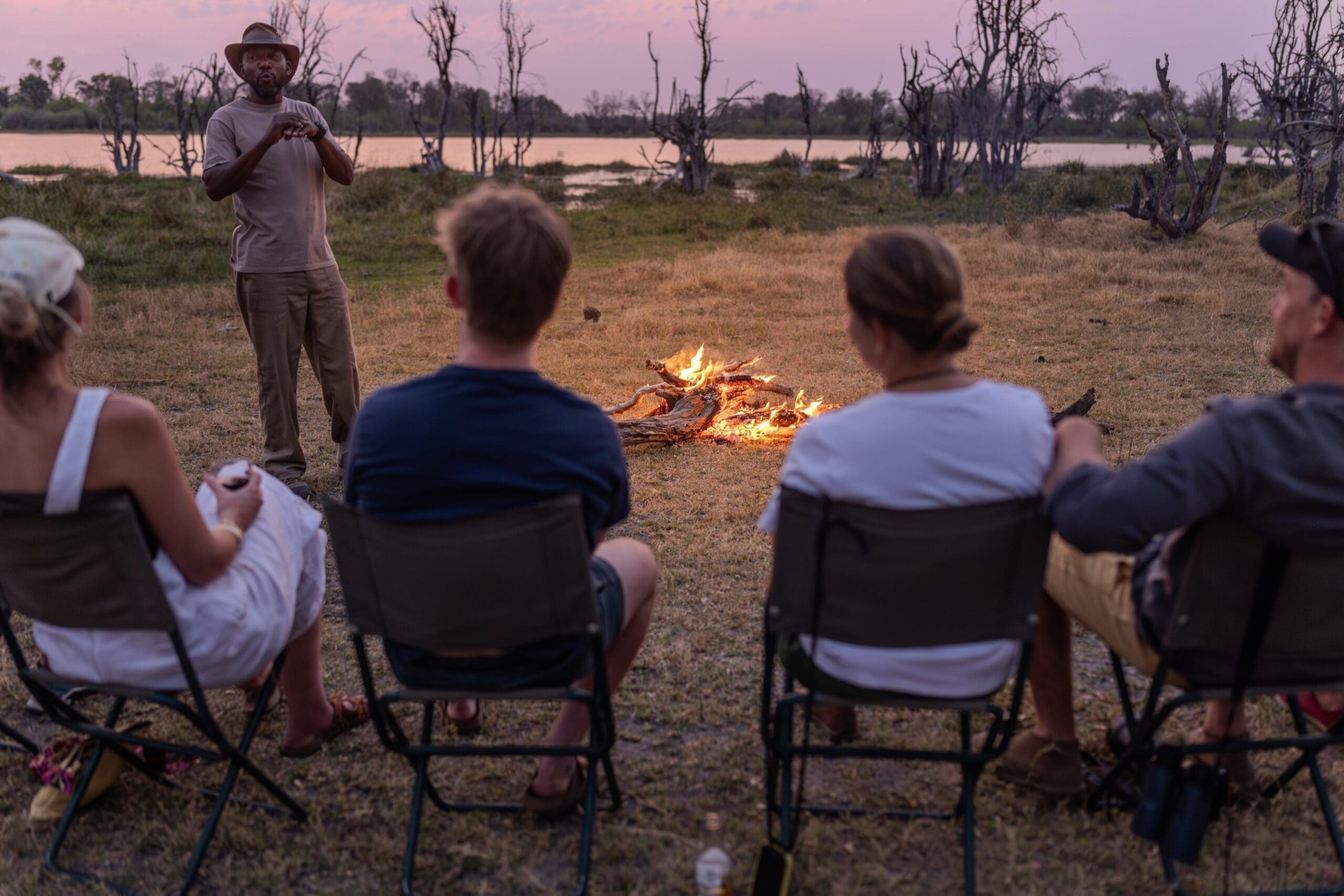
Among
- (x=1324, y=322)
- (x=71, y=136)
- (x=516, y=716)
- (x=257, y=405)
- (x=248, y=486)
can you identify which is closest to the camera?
(x=1324, y=322)

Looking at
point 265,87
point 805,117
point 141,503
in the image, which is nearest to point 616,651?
point 141,503

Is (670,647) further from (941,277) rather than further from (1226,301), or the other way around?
(1226,301)

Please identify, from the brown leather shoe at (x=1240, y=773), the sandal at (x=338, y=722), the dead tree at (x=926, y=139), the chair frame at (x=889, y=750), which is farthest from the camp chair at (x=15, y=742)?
the dead tree at (x=926, y=139)

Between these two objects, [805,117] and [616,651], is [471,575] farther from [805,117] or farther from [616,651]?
[805,117]

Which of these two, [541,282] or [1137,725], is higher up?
[541,282]

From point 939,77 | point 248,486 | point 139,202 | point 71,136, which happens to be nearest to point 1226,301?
point 248,486

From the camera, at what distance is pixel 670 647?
10.6 ft

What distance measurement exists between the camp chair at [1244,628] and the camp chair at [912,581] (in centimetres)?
25

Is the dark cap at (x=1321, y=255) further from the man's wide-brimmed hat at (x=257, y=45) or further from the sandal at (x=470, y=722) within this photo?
the man's wide-brimmed hat at (x=257, y=45)

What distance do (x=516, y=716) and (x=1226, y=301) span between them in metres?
8.28

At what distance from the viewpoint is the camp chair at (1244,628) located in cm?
175

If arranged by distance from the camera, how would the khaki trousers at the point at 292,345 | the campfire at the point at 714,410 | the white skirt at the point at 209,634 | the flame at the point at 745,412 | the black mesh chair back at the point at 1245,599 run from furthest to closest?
the flame at the point at 745,412, the campfire at the point at 714,410, the khaki trousers at the point at 292,345, the white skirt at the point at 209,634, the black mesh chair back at the point at 1245,599

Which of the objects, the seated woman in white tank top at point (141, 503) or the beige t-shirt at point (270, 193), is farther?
the beige t-shirt at point (270, 193)

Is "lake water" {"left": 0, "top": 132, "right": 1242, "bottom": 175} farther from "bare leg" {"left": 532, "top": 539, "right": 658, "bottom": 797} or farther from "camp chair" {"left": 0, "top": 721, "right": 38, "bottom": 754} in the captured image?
"bare leg" {"left": 532, "top": 539, "right": 658, "bottom": 797}
